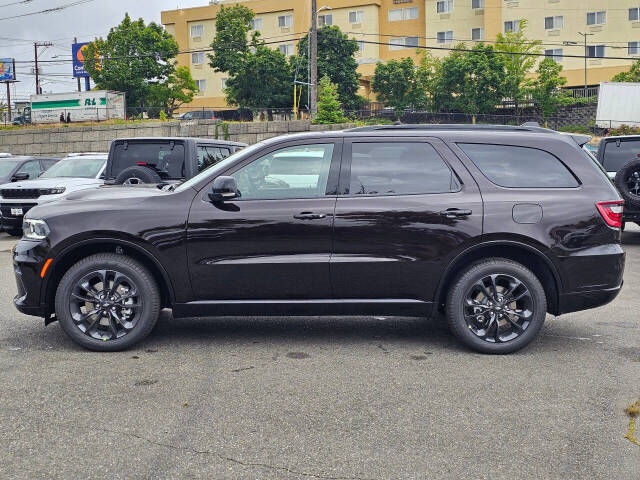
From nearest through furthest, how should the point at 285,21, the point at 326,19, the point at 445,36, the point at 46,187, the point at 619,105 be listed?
the point at 46,187
the point at 619,105
the point at 445,36
the point at 326,19
the point at 285,21

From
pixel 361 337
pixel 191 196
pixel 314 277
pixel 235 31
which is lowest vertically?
pixel 361 337

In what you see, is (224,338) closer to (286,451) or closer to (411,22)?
(286,451)

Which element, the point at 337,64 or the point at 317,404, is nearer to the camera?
the point at 317,404

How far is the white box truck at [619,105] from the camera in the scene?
134ft

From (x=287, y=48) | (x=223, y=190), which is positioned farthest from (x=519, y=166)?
(x=287, y=48)

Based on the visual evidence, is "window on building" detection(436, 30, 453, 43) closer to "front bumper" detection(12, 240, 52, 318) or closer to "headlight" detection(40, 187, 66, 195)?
"headlight" detection(40, 187, 66, 195)

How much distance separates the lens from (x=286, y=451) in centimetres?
394

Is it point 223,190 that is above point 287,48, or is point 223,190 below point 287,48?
below

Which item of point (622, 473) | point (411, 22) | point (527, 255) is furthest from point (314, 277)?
point (411, 22)

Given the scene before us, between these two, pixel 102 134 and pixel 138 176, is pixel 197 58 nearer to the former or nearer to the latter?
pixel 102 134

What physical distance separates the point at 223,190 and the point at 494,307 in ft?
7.75

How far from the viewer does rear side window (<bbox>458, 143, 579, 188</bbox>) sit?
19.9ft

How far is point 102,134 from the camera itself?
4288cm

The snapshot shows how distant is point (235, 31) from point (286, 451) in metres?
67.5
